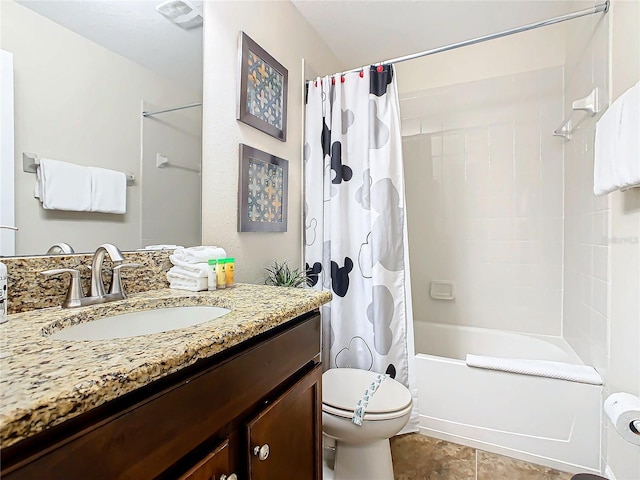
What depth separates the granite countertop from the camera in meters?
0.38

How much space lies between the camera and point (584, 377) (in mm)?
1520

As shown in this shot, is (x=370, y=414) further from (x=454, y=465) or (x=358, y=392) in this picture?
(x=454, y=465)

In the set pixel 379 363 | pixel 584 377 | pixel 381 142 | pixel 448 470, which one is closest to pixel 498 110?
pixel 381 142

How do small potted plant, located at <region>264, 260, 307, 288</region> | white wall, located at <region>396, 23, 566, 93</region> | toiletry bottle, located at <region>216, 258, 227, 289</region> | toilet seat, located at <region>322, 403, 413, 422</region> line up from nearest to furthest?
1. toiletry bottle, located at <region>216, 258, 227, 289</region>
2. toilet seat, located at <region>322, 403, 413, 422</region>
3. small potted plant, located at <region>264, 260, 307, 288</region>
4. white wall, located at <region>396, 23, 566, 93</region>

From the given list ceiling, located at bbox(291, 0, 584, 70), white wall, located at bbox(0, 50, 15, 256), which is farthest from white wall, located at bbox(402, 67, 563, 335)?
white wall, located at bbox(0, 50, 15, 256)

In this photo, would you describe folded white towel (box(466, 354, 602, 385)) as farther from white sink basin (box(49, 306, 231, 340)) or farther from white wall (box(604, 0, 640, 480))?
white sink basin (box(49, 306, 231, 340))

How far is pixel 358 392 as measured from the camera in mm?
1474

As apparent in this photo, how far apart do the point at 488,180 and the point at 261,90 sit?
1762 mm

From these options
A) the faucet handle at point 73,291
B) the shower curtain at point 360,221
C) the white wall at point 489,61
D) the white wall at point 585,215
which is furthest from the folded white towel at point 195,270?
the white wall at point 489,61

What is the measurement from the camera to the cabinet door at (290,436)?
754 millimetres

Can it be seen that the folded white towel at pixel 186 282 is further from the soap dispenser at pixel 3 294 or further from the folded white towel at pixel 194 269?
the soap dispenser at pixel 3 294

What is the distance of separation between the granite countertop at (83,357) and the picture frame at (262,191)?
0.74m

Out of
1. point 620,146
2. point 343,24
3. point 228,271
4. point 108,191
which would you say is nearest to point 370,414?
point 228,271

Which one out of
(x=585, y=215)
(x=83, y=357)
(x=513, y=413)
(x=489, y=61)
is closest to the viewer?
(x=83, y=357)
